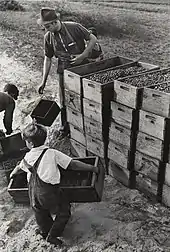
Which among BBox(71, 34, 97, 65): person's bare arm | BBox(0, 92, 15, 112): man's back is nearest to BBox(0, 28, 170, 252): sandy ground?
BBox(0, 92, 15, 112): man's back

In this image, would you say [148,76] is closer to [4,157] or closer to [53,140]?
[53,140]

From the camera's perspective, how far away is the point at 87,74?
5309 millimetres

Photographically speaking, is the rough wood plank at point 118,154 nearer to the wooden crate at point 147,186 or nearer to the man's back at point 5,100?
the wooden crate at point 147,186

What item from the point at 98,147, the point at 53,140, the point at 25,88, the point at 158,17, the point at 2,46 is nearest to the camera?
the point at 98,147

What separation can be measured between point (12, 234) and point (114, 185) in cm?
164

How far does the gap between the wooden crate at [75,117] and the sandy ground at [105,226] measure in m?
0.94

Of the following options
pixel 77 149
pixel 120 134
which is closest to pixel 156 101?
pixel 120 134

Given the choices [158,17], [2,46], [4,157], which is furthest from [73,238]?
[158,17]

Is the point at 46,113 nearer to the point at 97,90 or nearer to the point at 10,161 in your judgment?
the point at 10,161

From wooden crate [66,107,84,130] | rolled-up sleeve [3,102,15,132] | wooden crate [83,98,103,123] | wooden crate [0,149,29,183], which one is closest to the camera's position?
wooden crate [83,98,103,123]

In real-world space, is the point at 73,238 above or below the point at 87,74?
below

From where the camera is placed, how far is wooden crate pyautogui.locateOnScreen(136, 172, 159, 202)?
459 centimetres

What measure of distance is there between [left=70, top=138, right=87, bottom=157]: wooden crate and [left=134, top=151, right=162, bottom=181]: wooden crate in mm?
1074

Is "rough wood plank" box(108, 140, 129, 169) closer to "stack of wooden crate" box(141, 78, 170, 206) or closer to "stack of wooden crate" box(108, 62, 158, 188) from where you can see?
"stack of wooden crate" box(108, 62, 158, 188)
